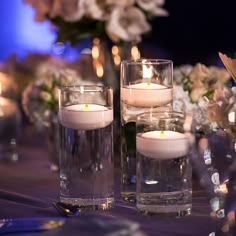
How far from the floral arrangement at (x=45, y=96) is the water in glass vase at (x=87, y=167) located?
0.44 m

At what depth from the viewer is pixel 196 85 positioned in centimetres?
142

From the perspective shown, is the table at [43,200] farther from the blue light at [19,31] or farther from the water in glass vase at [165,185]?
the blue light at [19,31]

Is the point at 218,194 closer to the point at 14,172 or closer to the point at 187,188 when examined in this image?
the point at 187,188

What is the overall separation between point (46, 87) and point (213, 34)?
1881 millimetres

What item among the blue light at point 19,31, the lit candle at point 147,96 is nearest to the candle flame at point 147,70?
the lit candle at point 147,96

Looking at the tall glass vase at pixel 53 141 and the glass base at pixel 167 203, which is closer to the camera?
the glass base at pixel 167 203

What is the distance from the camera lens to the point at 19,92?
2115mm

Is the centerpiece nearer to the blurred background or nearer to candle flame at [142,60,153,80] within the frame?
candle flame at [142,60,153,80]

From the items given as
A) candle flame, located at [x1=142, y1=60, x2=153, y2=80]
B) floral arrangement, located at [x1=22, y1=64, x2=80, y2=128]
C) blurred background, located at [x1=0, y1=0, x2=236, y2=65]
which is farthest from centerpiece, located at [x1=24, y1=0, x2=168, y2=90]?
blurred background, located at [x1=0, y1=0, x2=236, y2=65]

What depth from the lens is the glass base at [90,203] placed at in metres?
1.14

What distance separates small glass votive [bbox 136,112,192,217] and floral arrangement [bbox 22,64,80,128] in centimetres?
54

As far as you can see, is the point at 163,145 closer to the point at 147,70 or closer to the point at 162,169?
the point at 162,169

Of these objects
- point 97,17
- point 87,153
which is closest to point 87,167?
point 87,153

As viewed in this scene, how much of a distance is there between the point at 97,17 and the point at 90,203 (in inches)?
30.4
